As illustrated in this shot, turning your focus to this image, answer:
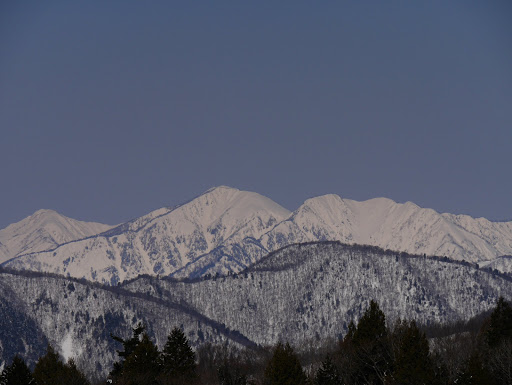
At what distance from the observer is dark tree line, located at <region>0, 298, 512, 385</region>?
380 feet

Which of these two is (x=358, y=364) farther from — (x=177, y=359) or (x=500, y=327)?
(x=177, y=359)

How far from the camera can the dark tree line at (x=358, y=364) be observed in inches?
4555

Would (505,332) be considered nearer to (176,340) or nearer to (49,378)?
(176,340)

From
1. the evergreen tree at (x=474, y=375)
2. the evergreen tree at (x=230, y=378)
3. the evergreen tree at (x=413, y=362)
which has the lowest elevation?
the evergreen tree at (x=474, y=375)

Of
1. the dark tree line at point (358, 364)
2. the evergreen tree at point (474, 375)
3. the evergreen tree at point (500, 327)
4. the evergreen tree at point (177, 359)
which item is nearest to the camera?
the evergreen tree at point (474, 375)

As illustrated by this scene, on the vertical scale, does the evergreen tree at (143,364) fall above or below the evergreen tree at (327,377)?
above

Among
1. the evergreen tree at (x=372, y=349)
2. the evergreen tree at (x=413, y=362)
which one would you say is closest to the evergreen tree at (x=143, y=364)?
the evergreen tree at (x=372, y=349)

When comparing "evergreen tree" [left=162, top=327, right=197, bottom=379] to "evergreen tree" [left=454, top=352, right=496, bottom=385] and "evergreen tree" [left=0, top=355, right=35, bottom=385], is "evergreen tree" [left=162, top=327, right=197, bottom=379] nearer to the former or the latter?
"evergreen tree" [left=0, top=355, right=35, bottom=385]

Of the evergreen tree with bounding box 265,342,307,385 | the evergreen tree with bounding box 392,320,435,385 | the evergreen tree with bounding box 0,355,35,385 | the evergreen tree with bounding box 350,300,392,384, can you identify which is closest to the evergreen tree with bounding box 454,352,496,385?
the evergreen tree with bounding box 392,320,435,385

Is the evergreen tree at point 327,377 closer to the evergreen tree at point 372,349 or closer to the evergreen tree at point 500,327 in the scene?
the evergreen tree at point 372,349

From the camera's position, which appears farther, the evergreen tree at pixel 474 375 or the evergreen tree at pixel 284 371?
the evergreen tree at pixel 284 371

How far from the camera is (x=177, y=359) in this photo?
132 m

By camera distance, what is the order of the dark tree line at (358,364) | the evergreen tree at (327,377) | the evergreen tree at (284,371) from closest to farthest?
1. the dark tree line at (358,364)
2. the evergreen tree at (284,371)
3. the evergreen tree at (327,377)

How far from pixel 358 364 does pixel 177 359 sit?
77.7 feet
